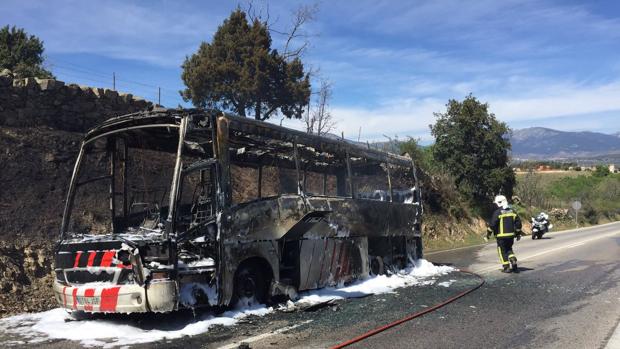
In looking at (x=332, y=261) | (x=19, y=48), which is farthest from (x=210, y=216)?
(x=19, y=48)

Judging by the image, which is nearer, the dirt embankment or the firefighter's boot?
the dirt embankment

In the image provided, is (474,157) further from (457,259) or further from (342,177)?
(342,177)

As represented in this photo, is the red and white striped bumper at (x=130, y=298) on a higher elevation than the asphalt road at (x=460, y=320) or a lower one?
higher

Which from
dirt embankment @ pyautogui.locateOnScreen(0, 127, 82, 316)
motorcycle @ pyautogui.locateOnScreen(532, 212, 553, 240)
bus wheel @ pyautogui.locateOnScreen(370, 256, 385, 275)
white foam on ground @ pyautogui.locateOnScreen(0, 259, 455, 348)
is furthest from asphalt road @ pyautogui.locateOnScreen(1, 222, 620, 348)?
motorcycle @ pyautogui.locateOnScreen(532, 212, 553, 240)

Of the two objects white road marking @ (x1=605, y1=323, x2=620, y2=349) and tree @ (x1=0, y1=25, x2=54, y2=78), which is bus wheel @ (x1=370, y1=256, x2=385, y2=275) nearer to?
white road marking @ (x1=605, y1=323, x2=620, y2=349)

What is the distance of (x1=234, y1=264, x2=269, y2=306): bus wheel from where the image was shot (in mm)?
7211

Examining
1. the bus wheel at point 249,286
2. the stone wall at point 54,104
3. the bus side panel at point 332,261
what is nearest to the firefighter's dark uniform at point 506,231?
the bus side panel at point 332,261

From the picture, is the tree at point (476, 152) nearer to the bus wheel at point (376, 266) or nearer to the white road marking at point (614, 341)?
the bus wheel at point (376, 266)

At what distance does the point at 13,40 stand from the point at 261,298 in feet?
69.2

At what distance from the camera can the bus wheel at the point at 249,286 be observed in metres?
7.21

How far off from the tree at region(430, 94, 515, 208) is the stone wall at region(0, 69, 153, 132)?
2267 cm

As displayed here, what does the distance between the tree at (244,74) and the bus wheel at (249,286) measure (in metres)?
19.6

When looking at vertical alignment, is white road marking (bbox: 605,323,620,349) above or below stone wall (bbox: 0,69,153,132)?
below

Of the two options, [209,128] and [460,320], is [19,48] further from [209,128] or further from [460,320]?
[460,320]
